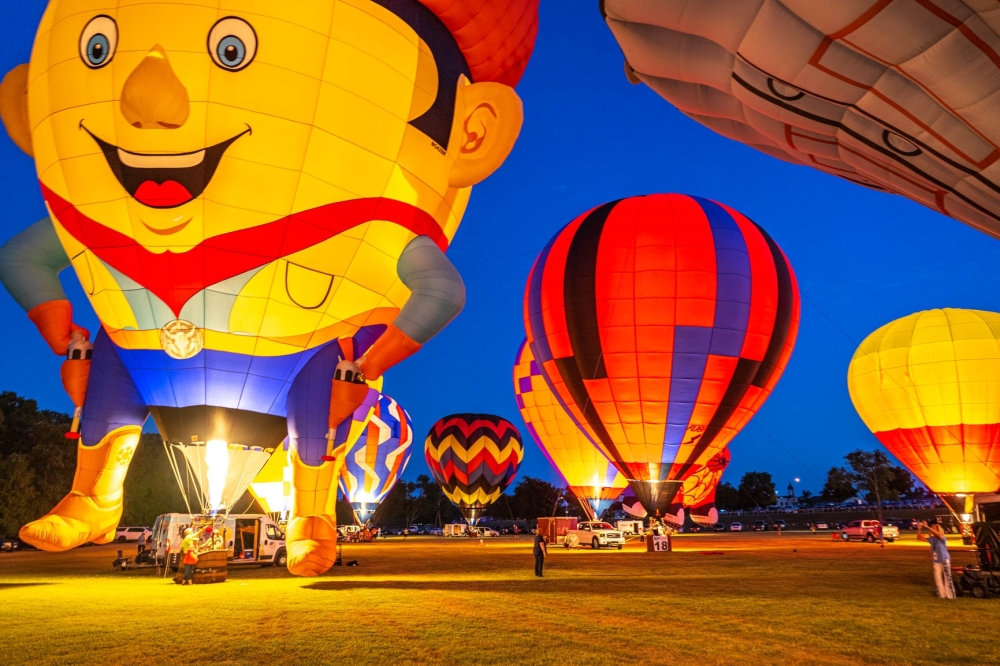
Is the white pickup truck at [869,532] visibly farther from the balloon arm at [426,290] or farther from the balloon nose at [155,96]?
the balloon nose at [155,96]

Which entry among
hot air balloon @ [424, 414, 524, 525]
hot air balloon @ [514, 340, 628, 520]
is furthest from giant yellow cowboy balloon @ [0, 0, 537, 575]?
hot air balloon @ [424, 414, 524, 525]

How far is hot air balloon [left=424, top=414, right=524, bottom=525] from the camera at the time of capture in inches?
1430

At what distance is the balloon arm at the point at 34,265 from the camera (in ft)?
27.8

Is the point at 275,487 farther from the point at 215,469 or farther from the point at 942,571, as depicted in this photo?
the point at 942,571

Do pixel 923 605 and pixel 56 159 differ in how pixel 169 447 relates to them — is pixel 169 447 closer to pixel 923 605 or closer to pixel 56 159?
pixel 56 159

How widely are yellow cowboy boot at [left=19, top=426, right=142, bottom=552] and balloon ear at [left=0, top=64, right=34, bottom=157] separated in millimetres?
3789

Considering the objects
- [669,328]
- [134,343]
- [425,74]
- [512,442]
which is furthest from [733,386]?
[512,442]

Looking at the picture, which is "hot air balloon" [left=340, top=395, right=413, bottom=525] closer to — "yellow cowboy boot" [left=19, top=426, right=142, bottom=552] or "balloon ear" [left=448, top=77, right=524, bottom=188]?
"yellow cowboy boot" [left=19, top=426, right=142, bottom=552]

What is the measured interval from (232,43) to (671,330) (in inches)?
494

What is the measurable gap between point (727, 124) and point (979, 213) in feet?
7.86

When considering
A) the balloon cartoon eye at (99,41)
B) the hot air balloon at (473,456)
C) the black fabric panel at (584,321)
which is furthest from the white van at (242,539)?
the hot air balloon at (473,456)

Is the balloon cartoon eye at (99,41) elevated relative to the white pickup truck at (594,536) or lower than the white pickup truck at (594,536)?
elevated

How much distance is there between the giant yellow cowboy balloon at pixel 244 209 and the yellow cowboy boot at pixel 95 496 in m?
0.02

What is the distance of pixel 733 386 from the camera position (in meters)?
17.7
